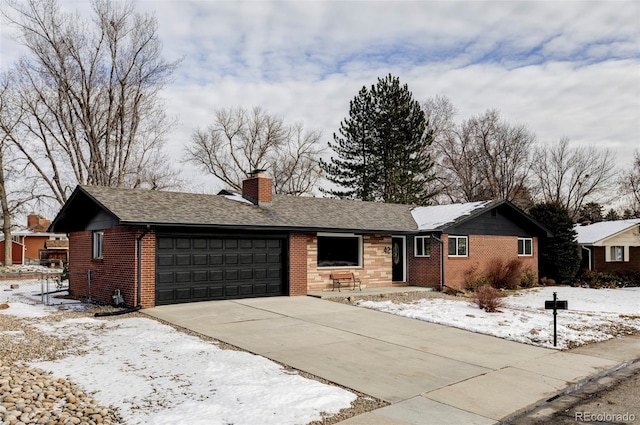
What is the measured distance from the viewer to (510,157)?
43688mm

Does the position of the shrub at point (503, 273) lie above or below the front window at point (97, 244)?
below

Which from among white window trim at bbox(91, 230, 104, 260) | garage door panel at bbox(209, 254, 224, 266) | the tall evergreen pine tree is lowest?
garage door panel at bbox(209, 254, 224, 266)

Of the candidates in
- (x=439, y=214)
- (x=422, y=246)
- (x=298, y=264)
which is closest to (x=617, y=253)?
(x=439, y=214)

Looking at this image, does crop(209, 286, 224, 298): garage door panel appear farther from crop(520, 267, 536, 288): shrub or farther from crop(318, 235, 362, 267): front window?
crop(520, 267, 536, 288): shrub

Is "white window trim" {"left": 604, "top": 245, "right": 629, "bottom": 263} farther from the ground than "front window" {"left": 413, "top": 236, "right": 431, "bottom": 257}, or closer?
closer

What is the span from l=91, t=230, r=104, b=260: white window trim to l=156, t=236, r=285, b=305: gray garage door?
10.5ft

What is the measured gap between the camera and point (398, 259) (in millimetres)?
21672

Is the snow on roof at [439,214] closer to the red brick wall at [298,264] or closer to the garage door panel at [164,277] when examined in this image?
the red brick wall at [298,264]

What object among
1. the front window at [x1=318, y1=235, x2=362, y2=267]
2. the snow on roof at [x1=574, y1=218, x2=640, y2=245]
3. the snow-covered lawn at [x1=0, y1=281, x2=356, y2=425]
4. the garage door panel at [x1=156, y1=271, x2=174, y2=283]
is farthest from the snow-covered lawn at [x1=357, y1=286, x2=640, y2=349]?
the snow on roof at [x1=574, y1=218, x2=640, y2=245]

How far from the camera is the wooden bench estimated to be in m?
18.6

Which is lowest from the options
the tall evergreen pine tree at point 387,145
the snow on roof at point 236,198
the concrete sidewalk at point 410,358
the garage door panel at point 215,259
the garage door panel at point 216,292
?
the concrete sidewalk at point 410,358

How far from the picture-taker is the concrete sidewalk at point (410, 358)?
6.55 meters

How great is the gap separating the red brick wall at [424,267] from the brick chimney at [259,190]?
666 centimetres

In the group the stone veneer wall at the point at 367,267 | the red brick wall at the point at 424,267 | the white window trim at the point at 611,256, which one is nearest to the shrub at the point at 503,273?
the red brick wall at the point at 424,267
